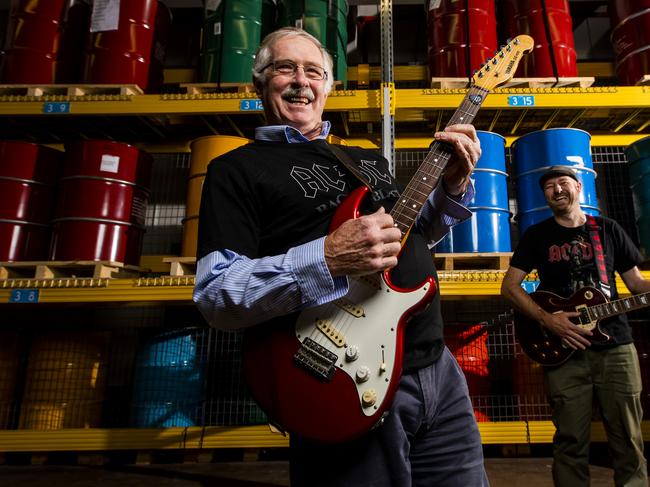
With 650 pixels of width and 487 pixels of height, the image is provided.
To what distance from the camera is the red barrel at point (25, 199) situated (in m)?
3.30

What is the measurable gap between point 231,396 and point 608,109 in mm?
4114

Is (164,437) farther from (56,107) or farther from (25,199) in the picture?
(56,107)

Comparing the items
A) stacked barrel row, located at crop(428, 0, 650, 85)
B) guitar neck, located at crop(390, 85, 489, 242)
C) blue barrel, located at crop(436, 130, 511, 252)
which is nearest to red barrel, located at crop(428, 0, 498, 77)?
stacked barrel row, located at crop(428, 0, 650, 85)

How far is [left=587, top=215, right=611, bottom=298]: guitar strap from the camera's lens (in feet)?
8.02

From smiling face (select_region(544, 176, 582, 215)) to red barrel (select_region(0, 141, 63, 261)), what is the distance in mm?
3731

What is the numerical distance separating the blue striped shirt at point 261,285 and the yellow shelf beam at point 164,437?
2838mm

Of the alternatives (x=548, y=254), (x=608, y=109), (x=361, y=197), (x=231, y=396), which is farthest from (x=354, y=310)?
(x=608, y=109)

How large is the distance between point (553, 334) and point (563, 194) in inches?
32.9

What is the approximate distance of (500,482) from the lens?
296 centimetres

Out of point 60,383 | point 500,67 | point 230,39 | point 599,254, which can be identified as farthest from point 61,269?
point 599,254

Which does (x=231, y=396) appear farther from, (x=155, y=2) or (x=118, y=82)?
(x=155, y=2)

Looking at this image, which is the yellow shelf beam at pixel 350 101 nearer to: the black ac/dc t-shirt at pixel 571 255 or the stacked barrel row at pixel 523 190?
the stacked barrel row at pixel 523 190

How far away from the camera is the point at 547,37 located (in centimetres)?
372

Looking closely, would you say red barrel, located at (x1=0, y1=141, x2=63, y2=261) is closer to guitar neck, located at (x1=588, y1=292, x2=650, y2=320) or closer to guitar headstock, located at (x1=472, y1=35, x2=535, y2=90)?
guitar headstock, located at (x1=472, y1=35, x2=535, y2=90)
